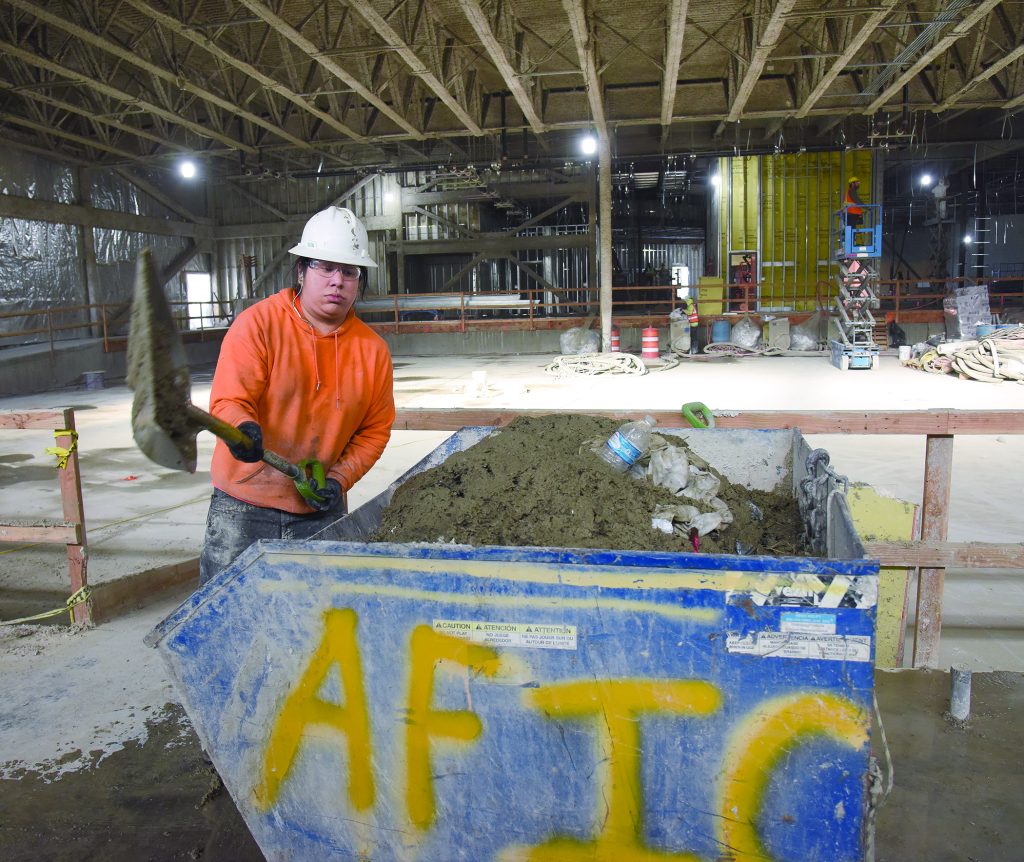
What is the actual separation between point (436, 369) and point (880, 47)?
1050 centimetres

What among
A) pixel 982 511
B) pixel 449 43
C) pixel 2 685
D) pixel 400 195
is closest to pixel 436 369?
pixel 449 43

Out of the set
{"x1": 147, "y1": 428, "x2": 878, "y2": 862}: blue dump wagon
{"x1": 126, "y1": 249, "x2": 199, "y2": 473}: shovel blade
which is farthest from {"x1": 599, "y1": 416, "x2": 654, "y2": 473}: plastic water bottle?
{"x1": 126, "y1": 249, "x2": 199, "y2": 473}: shovel blade

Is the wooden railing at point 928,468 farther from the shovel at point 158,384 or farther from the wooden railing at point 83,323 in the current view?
the wooden railing at point 83,323

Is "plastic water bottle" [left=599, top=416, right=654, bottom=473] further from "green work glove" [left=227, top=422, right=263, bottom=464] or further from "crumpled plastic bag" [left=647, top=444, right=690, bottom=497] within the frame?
"green work glove" [left=227, top=422, right=263, bottom=464]

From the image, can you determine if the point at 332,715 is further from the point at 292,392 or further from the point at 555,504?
the point at 292,392

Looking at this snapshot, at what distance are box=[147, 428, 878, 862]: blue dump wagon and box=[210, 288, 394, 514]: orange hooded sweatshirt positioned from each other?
89cm

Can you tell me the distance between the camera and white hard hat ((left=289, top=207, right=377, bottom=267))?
2619 millimetres

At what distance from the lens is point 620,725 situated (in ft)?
5.81

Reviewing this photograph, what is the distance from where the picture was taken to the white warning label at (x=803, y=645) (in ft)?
5.38

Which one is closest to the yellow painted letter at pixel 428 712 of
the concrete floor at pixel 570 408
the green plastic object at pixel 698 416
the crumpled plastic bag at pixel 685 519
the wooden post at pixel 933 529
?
the crumpled plastic bag at pixel 685 519

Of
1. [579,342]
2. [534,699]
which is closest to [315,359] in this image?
[534,699]

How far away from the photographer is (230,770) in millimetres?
1986

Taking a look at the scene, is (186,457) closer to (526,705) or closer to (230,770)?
(230,770)

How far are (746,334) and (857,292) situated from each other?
3977mm
